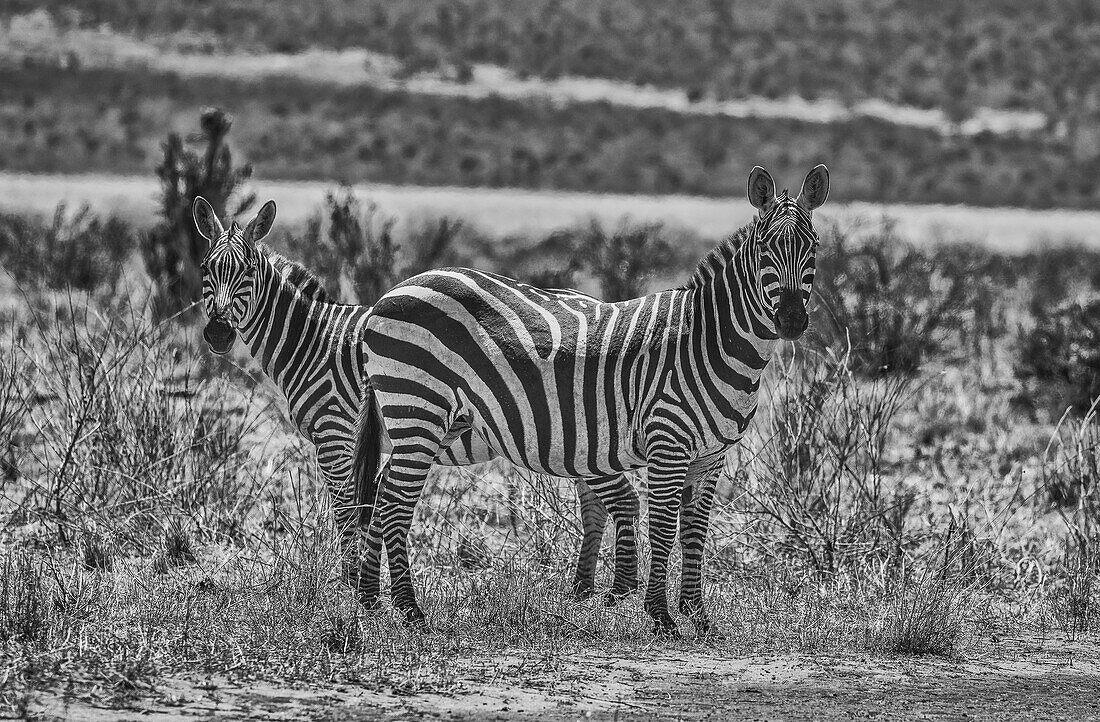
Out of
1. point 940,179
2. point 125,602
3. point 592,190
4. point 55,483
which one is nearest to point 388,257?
point 55,483

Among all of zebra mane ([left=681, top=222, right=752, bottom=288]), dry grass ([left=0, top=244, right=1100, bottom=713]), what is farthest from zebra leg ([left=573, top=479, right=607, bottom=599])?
zebra mane ([left=681, top=222, right=752, bottom=288])

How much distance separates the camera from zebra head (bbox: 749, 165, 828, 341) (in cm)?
762

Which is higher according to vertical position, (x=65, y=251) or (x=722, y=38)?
(x=722, y=38)

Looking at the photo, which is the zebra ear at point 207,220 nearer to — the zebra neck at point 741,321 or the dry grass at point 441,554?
the dry grass at point 441,554

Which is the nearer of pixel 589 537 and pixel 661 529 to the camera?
pixel 661 529

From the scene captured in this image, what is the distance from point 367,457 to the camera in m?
8.29

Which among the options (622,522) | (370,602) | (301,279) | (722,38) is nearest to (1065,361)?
(622,522)

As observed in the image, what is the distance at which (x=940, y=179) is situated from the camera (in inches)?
1479

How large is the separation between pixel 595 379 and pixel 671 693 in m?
1.88

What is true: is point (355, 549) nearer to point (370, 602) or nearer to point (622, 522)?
point (370, 602)

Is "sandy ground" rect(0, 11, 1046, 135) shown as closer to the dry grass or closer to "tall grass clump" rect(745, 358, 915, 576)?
the dry grass

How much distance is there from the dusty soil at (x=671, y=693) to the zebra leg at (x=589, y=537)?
1.22 m

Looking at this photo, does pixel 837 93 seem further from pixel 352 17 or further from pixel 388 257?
pixel 388 257

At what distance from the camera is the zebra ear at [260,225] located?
935 centimetres
